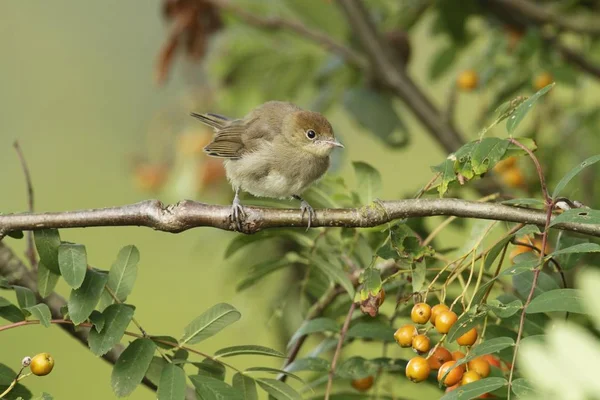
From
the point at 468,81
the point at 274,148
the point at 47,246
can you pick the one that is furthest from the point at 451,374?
the point at 468,81

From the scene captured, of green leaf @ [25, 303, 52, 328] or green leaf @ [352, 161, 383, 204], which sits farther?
green leaf @ [352, 161, 383, 204]

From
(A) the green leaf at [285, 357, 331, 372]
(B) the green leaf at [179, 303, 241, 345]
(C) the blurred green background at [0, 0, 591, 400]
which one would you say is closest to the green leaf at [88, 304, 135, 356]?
(B) the green leaf at [179, 303, 241, 345]

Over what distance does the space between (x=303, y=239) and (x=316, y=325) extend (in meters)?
0.35

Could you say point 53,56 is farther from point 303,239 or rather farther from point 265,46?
point 303,239

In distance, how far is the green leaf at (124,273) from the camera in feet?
4.79

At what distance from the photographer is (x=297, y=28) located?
3.01 meters

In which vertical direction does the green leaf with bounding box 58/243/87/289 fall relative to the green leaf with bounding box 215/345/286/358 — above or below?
above

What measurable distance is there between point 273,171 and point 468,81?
0.82 metres

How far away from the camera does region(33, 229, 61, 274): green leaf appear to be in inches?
56.7

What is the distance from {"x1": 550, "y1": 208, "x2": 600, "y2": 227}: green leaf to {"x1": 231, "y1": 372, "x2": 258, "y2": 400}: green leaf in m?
0.63

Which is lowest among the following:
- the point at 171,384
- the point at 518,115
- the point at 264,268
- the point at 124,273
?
the point at 171,384

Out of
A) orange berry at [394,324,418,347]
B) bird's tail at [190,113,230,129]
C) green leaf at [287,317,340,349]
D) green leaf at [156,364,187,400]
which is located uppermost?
bird's tail at [190,113,230,129]

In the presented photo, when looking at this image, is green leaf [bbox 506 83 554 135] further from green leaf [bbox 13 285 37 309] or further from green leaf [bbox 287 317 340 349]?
green leaf [bbox 13 285 37 309]

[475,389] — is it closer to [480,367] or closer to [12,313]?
[480,367]
